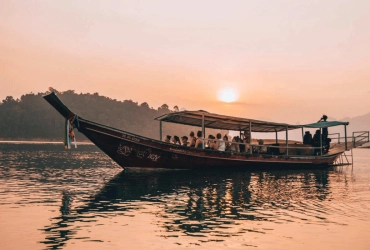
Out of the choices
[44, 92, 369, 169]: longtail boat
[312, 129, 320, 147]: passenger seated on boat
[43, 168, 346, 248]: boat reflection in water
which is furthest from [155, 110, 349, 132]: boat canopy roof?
[43, 168, 346, 248]: boat reflection in water

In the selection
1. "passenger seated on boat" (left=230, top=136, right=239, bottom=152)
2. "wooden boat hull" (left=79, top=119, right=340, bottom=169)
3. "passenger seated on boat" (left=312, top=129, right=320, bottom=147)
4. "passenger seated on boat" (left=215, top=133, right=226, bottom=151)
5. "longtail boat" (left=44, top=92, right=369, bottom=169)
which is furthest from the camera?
"passenger seated on boat" (left=312, top=129, right=320, bottom=147)

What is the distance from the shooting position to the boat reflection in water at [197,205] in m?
9.77

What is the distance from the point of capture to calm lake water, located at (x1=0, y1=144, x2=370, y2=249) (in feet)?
28.2

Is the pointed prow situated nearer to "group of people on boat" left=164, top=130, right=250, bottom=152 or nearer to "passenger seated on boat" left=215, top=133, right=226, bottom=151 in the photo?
"group of people on boat" left=164, top=130, right=250, bottom=152

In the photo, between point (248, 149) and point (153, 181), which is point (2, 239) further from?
point (248, 149)

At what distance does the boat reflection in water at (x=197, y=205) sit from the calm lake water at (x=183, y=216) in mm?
26

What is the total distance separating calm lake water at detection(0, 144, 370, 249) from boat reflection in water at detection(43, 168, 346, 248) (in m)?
0.03

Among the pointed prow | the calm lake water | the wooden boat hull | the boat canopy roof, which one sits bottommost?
the calm lake water

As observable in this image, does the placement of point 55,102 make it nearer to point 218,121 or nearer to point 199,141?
point 199,141

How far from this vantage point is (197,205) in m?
13.1

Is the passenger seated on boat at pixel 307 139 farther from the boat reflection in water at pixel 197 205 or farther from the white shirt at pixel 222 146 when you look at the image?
the boat reflection in water at pixel 197 205

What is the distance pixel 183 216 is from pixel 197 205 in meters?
1.90

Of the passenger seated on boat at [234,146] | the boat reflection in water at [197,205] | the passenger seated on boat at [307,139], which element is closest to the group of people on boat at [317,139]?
the passenger seated on boat at [307,139]

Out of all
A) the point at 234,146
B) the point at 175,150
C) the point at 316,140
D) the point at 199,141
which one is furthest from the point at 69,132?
the point at 316,140
